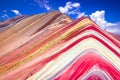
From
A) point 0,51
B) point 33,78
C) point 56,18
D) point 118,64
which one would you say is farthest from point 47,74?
point 56,18

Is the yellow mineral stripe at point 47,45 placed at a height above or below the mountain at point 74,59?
above

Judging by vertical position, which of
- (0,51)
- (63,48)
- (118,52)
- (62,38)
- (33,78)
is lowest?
(118,52)

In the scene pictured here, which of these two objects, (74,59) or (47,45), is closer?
(74,59)

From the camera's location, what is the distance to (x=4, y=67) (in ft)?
40.3

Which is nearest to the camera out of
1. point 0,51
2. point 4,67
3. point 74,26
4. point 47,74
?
point 47,74

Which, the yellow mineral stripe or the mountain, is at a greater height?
the yellow mineral stripe

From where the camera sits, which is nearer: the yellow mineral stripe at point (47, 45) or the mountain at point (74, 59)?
the mountain at point (74, 59)

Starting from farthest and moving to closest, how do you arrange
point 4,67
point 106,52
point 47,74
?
point 4,67 → point 106,52 → point 47,74

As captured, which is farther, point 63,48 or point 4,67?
point 4,67

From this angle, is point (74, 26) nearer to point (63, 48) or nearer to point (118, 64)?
point (63, 48)

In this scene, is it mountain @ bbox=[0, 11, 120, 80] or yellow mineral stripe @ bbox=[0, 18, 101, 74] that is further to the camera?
yellow mineral stripe @ bbox=[0, 18, 101, 74]

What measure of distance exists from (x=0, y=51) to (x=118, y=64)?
10.5 meters

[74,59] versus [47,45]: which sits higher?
[47,45]

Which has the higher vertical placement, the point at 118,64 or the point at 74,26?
the point at 74,26
